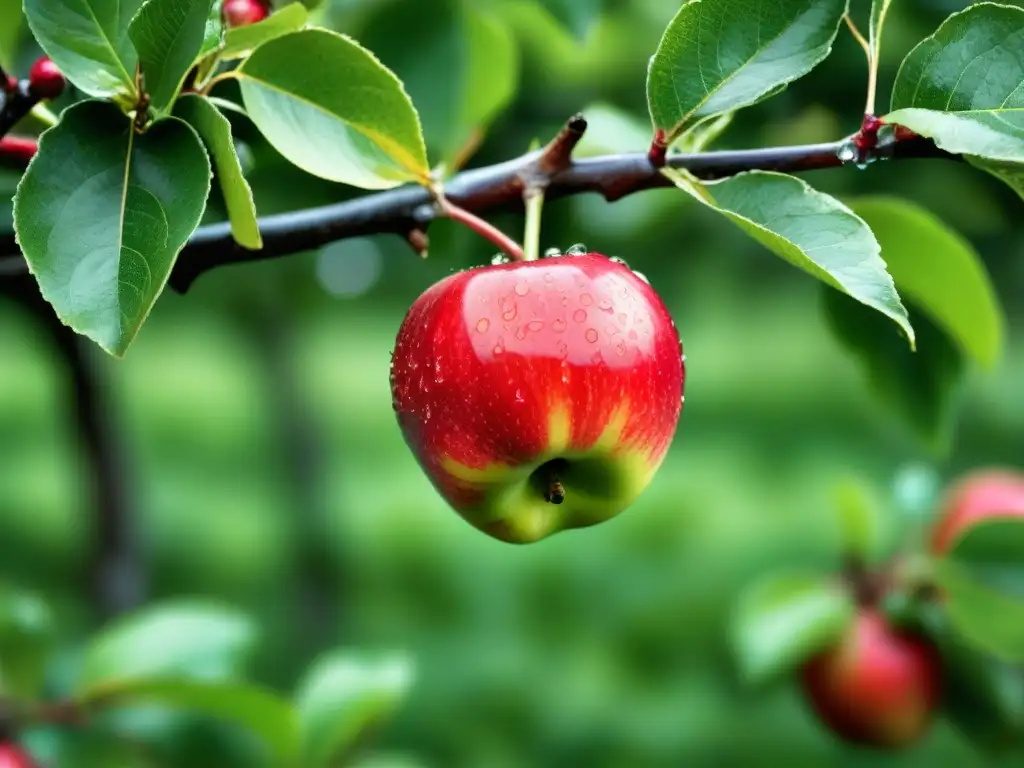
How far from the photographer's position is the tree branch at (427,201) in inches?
21.3

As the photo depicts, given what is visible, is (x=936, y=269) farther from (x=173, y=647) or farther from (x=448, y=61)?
(x=173, y=647)

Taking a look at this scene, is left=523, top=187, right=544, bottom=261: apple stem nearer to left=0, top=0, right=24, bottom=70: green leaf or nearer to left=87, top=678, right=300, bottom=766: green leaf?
left=0, top=0, right=24, bottom=70: green leaf

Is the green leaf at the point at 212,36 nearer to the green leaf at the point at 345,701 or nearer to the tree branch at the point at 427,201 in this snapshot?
the tree branch at the point at 427,201

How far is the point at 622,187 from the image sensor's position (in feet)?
1.78

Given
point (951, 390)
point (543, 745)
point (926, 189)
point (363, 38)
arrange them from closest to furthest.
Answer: point (951, 390) → point (363, 38) → point (926, 189) → point (543, 745)

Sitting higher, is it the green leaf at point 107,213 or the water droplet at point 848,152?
the water droplet at point 848,152

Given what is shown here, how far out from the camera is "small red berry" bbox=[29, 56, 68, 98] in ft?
1.72

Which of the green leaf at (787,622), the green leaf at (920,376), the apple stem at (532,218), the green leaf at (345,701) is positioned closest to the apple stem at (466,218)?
the apple stem at (532,218)

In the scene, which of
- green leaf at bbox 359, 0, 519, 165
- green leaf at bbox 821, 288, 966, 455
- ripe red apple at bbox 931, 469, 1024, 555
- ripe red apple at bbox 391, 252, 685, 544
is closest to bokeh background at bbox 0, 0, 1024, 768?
green leaf at bbox 359, 0, 519, 165

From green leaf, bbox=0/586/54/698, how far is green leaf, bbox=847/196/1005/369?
2.41 ft

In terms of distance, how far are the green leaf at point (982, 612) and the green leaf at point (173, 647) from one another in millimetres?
600

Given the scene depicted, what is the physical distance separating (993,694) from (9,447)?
14.2 ft

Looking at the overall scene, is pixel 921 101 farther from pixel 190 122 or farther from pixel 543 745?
pixel 543 745

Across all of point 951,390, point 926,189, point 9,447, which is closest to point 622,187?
point 951,390
